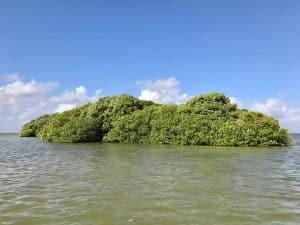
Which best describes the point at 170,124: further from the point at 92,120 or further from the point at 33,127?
the point at 33,127

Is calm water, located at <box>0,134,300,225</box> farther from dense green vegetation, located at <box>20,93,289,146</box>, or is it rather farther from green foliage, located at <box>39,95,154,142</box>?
green foliage, located at <box>39,95,154,142</box>

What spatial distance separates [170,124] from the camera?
43.4 m

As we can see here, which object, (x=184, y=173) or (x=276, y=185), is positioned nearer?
(x=276, y=185)

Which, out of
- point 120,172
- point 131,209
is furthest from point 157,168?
point 131,209

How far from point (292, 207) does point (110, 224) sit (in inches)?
204

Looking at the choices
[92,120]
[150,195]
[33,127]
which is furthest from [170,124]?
[33,127]

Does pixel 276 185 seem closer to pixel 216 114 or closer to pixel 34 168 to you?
pixel 34 168

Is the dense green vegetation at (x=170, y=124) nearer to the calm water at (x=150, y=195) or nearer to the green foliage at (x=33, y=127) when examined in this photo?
the calm water at (x=150, y=195)

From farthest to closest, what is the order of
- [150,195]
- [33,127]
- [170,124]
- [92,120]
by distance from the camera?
1. [33,127]
2. [92,120]
3. [170,124]
4. [150,195]

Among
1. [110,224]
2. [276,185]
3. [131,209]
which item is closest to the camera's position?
[110,224]

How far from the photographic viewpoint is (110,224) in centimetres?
854

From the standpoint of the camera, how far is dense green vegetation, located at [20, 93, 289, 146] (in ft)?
127

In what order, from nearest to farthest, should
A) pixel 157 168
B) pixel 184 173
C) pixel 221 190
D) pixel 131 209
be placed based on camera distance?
pixel 131 209 → pixel 221 190 → pixel 184 173 → pixel 157 168

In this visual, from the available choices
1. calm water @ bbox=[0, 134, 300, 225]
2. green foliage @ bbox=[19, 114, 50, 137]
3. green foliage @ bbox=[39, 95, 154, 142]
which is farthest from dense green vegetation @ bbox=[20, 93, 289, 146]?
green foliage @ bbox=[19, 114, 50, 137]
